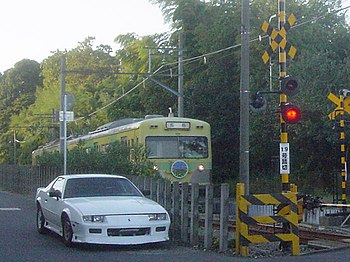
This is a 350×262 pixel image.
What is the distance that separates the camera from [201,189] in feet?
50.0

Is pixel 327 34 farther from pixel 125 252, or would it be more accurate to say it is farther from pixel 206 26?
pixel 125 252

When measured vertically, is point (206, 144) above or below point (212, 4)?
below

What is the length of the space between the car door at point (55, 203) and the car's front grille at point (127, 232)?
1536mm

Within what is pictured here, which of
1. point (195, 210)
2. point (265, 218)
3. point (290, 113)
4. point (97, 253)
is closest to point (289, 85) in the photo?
point (290, 113)

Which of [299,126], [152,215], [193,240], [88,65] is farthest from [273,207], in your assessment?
[88,65]

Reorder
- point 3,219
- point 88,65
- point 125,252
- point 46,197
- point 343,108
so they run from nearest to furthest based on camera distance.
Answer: point 125,252
point 46,197
point 3,219
point 343,108
point 88,65

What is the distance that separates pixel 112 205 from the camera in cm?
1273

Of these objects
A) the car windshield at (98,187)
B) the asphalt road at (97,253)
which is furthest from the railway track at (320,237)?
the car windshield at (98,187)

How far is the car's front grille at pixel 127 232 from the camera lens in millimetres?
12266

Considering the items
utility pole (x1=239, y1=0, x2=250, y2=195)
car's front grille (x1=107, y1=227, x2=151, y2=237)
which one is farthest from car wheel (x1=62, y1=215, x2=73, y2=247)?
utility pole (x1=239, y1=0, x2=250, y2=195)

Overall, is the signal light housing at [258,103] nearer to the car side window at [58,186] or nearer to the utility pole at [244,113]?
the utility pole at [244,113]

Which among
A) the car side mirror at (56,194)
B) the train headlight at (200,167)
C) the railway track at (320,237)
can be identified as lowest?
the railway track at (320,237)

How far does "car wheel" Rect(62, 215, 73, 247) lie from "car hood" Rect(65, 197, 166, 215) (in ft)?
0.97

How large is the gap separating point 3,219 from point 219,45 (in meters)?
24.5
